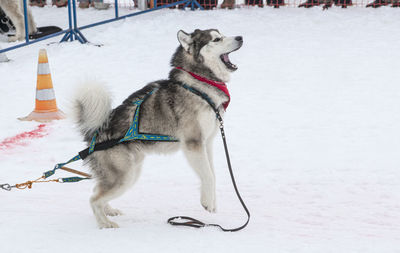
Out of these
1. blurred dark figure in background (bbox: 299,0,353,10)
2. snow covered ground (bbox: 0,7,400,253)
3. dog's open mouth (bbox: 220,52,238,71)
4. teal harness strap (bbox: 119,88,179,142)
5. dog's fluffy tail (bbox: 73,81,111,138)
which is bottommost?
snow covered ground (bbox: 0,7,400,253)

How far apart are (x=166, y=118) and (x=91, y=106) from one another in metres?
0.42

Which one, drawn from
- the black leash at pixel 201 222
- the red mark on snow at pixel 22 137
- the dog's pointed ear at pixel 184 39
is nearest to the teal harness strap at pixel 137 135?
the black leash at pixel 201 222

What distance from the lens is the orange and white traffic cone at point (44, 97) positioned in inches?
193

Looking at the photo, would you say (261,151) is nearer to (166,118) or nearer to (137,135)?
(166,118)

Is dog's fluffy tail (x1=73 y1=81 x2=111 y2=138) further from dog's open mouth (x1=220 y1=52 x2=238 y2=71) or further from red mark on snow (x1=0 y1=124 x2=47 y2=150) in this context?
red mark on snow (x1=0 y1=124 x2=47 y2=150)

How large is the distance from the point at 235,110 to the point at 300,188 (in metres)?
1.98

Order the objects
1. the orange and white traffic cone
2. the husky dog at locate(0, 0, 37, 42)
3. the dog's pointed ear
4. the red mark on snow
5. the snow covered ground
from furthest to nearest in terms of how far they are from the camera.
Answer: the husky dog at locate(0, 0, 37, 42) → the orange and white traffic cone → the red mark on snow → the dog's pointed ear → the snow covered ground

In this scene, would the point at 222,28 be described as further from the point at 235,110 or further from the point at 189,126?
the point at 189,126

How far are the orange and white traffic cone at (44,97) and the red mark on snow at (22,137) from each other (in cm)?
20

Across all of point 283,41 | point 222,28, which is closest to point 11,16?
point 222,28

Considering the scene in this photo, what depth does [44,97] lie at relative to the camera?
16.2ft

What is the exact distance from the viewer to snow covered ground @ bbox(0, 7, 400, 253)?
265 cm

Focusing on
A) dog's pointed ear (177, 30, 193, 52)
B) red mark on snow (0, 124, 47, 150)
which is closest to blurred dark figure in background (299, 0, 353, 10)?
red mark on snow (0, 124, 47, 150)

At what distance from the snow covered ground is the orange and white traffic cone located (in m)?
0.14
